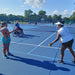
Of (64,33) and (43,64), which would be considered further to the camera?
(43,64)

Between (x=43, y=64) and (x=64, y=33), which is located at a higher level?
(x=64, y=33)

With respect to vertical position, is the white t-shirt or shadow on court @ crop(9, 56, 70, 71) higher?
the white t-shirt

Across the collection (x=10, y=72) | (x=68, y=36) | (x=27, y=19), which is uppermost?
(x=27, y=19)

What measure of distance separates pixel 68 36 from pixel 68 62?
1.11 metres

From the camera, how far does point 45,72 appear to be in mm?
2838

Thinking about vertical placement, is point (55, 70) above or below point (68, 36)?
below

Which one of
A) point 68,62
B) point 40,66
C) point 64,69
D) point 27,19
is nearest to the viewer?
point 64,69

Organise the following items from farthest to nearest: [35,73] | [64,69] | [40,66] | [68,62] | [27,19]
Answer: [27,19], [68,62], [40,66], [64,69], [35,73]

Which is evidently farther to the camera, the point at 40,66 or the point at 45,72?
the point at 40,66

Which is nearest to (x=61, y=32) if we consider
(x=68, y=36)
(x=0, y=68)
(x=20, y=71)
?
(x=68, y=36)

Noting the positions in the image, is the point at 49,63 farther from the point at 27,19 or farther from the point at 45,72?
the point at 27,19

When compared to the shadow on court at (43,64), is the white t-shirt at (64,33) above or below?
above

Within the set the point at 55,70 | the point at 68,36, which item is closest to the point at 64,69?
the point at 55,70

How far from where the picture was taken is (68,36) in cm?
305
